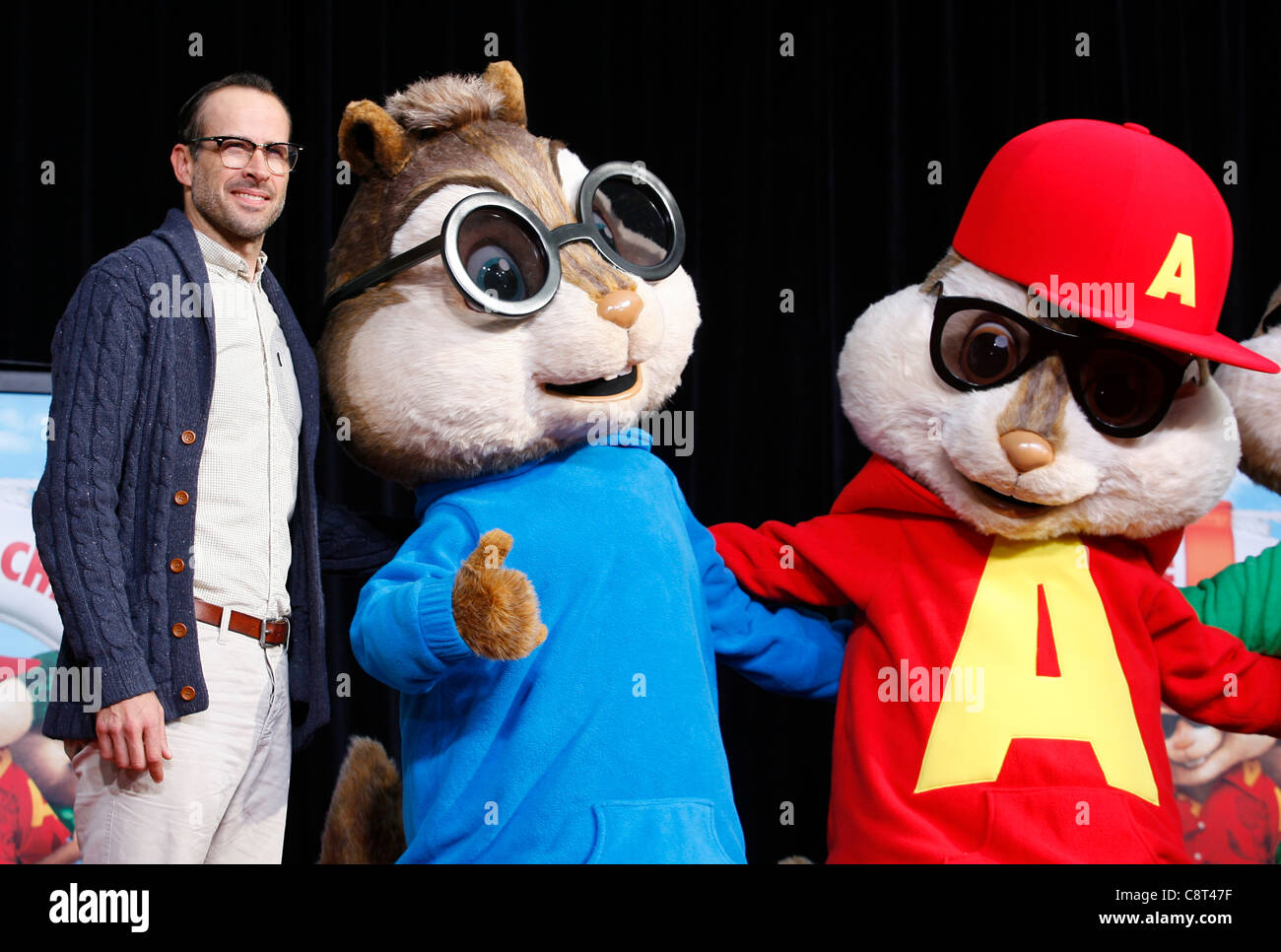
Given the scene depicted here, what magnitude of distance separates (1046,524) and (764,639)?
47cm

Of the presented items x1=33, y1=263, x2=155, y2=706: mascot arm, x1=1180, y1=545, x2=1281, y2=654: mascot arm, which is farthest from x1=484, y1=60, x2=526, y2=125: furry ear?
x1=1180, y1=545, x2=1281, y2=654: mascot arm

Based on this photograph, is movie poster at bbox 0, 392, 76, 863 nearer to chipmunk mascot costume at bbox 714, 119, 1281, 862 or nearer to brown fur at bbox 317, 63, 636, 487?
brown fur at bbox 317, 63, 636, 487

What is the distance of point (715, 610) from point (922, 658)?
0.33 metres

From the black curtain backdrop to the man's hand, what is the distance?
101 centimetres

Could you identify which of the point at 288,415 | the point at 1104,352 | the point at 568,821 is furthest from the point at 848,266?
the point at 568,821

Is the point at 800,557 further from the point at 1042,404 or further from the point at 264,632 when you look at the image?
the point at 264,632

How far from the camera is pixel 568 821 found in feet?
5.50

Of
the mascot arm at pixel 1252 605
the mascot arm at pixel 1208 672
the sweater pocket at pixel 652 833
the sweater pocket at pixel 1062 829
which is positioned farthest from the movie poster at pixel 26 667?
the mascot arm at pixel 1252 605

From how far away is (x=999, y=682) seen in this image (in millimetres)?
1867

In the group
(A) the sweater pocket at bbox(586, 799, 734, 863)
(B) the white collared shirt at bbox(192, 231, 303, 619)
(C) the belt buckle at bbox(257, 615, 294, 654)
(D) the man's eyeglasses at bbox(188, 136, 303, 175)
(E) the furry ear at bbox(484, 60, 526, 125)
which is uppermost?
(E) the furry ear at bbox(484, 60, 526, 125)

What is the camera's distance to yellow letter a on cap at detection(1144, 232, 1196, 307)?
188 cm

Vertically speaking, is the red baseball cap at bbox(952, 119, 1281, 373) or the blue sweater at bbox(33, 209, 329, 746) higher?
the red baseball cap at bbox(952, 119, 1281, 373)

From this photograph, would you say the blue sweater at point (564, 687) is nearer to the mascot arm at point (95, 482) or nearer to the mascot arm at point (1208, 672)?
the mascot arm at point (95, 482)

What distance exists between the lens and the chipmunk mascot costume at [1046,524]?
72.0 inches
